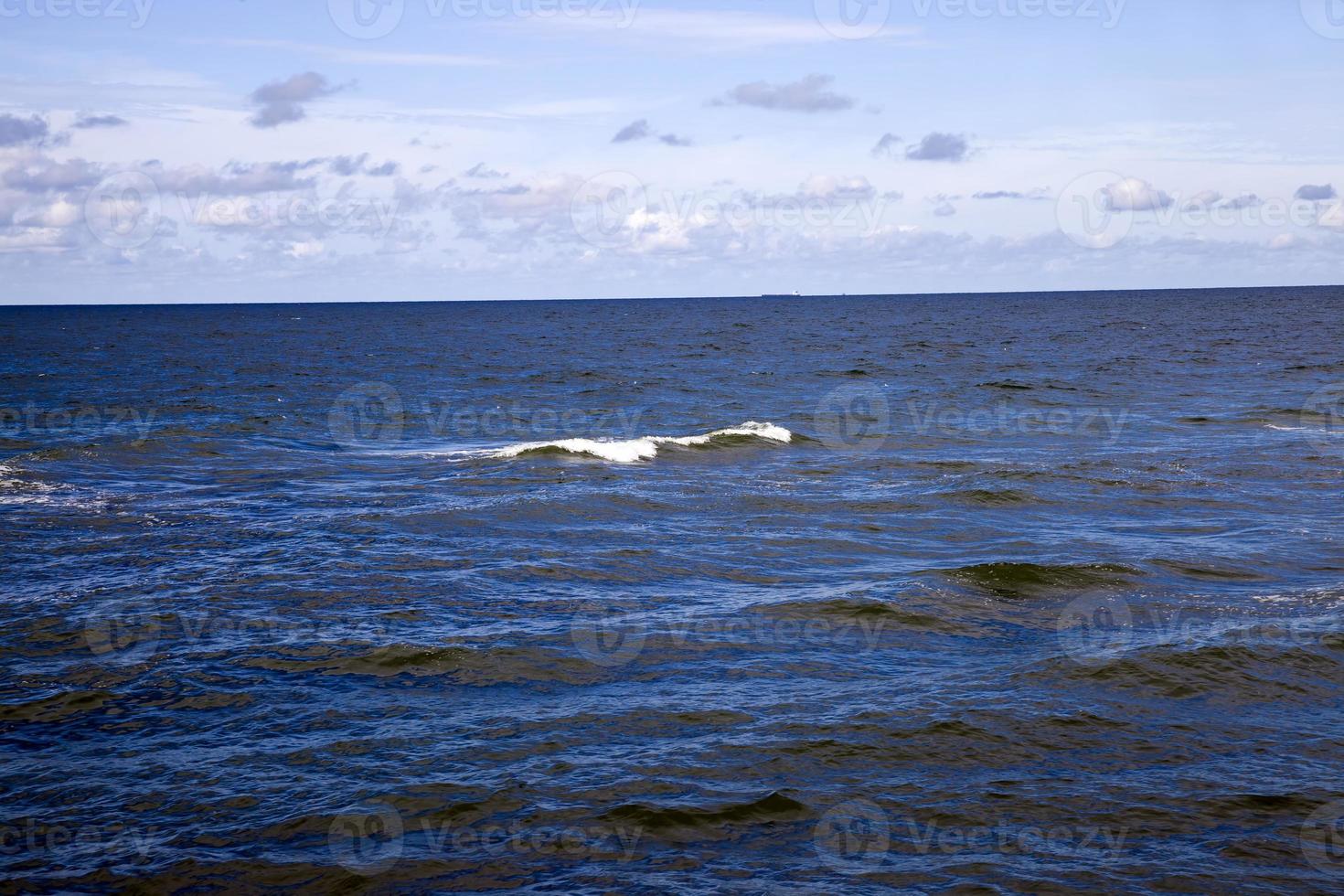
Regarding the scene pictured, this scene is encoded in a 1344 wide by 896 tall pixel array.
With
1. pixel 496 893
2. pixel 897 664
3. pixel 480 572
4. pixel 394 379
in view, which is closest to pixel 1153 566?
pixel 897 664

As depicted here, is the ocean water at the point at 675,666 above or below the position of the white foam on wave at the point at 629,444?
below

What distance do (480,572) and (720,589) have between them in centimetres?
342

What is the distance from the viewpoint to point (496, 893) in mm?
7090

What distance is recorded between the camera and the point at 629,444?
27344 millimetres

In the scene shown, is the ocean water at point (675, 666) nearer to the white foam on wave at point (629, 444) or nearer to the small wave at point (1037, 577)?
the small wave at point (1037, 577)

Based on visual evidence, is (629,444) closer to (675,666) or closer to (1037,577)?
(1037,577)

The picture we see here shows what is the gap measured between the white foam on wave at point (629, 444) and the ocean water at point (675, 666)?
0.97ft

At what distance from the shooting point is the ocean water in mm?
7688

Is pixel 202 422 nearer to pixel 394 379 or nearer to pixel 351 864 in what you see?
pixel 394 379

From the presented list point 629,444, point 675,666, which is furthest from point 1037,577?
point 629,444

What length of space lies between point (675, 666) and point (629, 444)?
53.1 feet

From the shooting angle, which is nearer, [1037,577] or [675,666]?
[675,666]

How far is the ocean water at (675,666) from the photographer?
7.69 meters

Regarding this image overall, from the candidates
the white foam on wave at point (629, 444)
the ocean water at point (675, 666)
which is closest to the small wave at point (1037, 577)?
the ocean water at point (675, 666)
